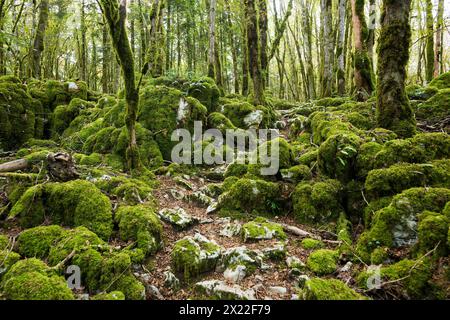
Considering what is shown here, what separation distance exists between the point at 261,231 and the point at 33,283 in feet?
12.0

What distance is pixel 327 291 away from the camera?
3420mm

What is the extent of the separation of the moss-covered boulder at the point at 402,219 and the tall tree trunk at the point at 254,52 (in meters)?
8.29

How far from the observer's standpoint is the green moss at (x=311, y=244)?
16.3 ft

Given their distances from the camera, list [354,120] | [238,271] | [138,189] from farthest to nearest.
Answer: [354,120]
[138,189]
[238,271]

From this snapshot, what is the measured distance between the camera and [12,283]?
325cm


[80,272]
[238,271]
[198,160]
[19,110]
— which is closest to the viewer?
[80,272]

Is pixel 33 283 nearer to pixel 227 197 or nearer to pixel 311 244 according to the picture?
pixel 227 197

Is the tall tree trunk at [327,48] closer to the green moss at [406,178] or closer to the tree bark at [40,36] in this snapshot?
the green moss at [406,178]

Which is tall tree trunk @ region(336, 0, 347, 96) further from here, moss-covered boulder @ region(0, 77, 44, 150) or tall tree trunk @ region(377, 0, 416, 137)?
moss-covered boulder @ region(0, 77, 44, 150)

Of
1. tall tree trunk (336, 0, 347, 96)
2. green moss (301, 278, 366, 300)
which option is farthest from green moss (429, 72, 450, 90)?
green moss (301, 278, 366, 300)

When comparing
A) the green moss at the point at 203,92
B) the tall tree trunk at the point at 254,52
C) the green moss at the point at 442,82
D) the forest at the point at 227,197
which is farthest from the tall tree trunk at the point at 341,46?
the green moss at the point at 203,92
